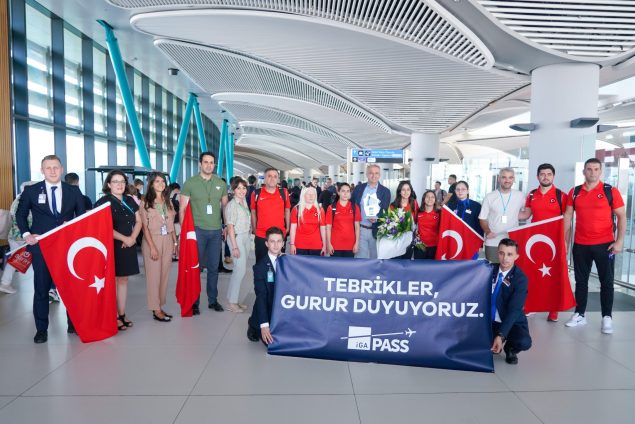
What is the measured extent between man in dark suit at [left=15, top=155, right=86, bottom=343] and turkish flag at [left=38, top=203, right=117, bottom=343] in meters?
0.26

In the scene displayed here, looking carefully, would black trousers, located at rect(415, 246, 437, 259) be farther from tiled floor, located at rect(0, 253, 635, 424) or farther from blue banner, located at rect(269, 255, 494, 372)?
blue banner, located at rect(269, 255, 494, 372)

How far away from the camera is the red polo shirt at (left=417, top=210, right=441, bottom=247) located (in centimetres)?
605

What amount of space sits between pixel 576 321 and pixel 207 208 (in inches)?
173

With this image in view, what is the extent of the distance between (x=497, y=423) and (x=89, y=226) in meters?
3.86

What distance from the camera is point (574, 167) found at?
9.14 m

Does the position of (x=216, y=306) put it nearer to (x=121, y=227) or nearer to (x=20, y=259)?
(x=121, y=227)

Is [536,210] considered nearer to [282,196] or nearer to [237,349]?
[282,196]

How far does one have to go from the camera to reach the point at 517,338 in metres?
3.90

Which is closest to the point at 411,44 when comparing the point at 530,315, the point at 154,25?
the point at 154,25

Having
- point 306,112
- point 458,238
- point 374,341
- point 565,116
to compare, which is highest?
point 306,112

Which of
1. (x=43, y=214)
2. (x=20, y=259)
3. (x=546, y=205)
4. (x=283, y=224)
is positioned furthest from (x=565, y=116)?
(x=20, y=259)

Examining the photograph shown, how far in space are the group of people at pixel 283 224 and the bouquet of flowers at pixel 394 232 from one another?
543mm

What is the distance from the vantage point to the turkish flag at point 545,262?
5.10 m

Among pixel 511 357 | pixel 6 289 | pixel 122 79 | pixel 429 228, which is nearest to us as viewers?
pixel 511 357
